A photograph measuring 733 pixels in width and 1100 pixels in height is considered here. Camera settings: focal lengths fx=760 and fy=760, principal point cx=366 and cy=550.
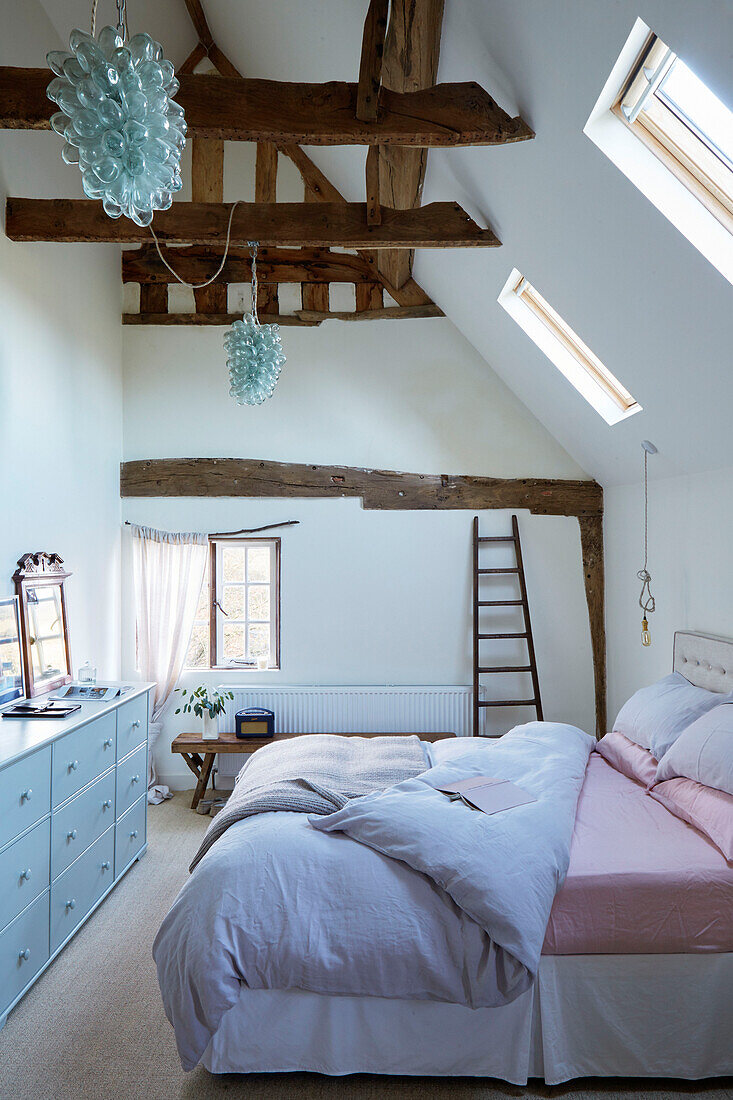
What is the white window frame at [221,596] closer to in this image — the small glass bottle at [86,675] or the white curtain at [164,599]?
the white curtain at [164,599]

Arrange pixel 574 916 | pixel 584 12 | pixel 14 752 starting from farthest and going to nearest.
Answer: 1. pixel 14 752
2. pixel 574 916
3. pixel 584 12

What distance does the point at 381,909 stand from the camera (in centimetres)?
228

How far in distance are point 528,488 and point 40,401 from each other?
309 cm

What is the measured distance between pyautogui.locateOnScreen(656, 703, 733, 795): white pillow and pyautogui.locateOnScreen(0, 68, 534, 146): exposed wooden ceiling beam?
7.52ft

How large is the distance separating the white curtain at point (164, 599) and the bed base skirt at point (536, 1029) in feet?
9.67

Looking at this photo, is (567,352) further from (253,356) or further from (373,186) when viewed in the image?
(253,356)

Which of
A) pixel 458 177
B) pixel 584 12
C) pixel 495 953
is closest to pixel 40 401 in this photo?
pixel 458 177

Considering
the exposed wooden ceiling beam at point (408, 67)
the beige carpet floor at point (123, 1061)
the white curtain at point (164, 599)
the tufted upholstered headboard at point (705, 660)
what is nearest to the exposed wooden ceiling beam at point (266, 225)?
the exposed wooden ceiling beam at point (408, 67)

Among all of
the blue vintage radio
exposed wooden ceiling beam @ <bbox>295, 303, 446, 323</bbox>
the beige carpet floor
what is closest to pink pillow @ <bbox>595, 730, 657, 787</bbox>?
the beige carpet floor

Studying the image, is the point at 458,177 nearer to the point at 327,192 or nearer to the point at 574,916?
the point at 327,192

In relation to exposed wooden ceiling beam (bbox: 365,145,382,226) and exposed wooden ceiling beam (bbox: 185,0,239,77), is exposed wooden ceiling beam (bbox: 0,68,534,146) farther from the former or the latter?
exposed wooden ceiling beam (bbox: 185,0,239,77)

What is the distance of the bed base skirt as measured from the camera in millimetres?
2293

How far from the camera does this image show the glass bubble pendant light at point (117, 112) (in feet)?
5.43

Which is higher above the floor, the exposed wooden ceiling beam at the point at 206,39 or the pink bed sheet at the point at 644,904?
the exposed wooden ceiling beam at the point at 206,39
